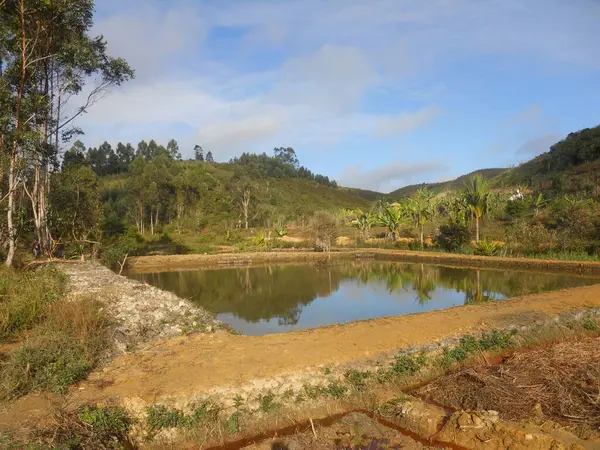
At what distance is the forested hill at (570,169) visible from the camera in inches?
1303

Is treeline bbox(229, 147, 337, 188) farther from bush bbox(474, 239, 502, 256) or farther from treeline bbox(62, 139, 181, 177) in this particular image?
bush bbox(474, 239, 502, 256)

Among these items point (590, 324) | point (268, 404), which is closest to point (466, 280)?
point (590, 324)

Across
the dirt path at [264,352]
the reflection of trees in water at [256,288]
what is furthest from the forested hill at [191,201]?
the dirt path at [264,352]

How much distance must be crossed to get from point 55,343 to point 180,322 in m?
2.56

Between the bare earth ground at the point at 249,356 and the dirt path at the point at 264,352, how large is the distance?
1 cm

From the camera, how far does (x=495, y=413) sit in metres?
4.70

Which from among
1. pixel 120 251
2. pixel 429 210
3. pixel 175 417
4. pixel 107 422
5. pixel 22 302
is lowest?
pixel 175 417

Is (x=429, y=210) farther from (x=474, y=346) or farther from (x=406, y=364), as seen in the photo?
(x=406, y=364)

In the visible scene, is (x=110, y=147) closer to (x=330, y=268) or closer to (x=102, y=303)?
(x=330, y=268)

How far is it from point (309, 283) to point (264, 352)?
10.6 metres

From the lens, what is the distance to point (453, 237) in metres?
25.5

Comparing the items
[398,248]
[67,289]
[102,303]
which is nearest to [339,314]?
[102,303]

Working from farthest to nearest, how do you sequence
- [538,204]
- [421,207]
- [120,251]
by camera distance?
[538,204] < [421,207] < [120,251]

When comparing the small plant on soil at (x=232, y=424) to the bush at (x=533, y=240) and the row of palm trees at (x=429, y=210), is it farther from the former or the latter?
the row of palm trees at (x=429, y=210)
